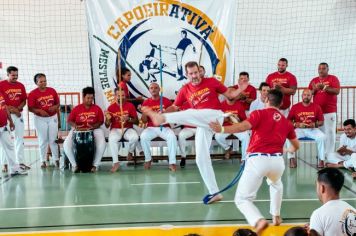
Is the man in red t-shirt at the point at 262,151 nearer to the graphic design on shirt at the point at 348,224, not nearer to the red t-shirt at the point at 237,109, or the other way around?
the graphic design on shirt at the point at 348,224

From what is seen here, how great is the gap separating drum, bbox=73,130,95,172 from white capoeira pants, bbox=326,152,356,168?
182 inches

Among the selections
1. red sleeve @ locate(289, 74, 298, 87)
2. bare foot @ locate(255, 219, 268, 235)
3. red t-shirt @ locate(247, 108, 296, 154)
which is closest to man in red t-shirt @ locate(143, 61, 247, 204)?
red t-shirt @ locate(247, 108, 296, 154)

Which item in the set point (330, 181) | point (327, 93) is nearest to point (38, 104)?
point (327, 93)

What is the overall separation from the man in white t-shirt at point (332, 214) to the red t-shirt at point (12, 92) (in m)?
7.29

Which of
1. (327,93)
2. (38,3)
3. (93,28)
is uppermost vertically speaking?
(38,3)

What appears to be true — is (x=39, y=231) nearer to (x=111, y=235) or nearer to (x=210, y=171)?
(x=111, y=235)

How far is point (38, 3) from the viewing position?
14344 millimetres

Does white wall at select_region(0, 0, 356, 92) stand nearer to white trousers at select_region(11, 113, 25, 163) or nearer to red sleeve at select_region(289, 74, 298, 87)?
red sleeve at select_region(289, 74, 298, 87)

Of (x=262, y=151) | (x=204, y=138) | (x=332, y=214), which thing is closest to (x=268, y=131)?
(x=262, y=151)

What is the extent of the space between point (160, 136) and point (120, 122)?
880 mm

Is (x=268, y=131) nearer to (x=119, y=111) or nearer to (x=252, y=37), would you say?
(x=119, y=111)

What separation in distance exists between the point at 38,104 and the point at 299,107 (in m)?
5.28

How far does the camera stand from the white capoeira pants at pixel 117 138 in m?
9.26

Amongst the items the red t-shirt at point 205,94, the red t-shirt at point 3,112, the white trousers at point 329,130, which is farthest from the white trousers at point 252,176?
the red t-shirt at point 3,112
